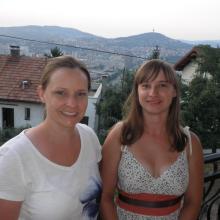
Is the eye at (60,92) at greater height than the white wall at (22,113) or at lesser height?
greater

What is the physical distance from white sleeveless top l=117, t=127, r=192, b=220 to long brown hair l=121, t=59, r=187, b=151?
78 millimetres

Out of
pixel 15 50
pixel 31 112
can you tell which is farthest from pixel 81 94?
pixel 15 50

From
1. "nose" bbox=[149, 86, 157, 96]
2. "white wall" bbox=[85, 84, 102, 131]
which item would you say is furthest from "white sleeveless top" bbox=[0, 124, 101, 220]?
"white wall" bbox=[85, 84, 102, 131]

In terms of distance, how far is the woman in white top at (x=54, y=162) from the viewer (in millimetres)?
1493

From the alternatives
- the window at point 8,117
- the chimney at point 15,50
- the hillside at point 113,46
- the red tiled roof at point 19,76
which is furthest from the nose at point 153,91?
the chimney at point 15,50

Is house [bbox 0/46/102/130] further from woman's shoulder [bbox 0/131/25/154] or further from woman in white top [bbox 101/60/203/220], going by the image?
woman's shoulder [bbox 0/131/25/154]

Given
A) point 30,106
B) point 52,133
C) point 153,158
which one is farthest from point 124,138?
point 30,106

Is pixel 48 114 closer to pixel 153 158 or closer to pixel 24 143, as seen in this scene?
pixel 24 143

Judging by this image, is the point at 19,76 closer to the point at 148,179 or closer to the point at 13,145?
the point at 148,179

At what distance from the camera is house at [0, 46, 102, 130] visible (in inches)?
855

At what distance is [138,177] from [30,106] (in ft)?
67.4

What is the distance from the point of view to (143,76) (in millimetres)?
2094

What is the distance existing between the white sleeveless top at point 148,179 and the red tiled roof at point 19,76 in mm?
19886

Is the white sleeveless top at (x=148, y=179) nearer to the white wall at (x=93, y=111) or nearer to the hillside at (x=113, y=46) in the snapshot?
the white wall at (x=93, y=111)
